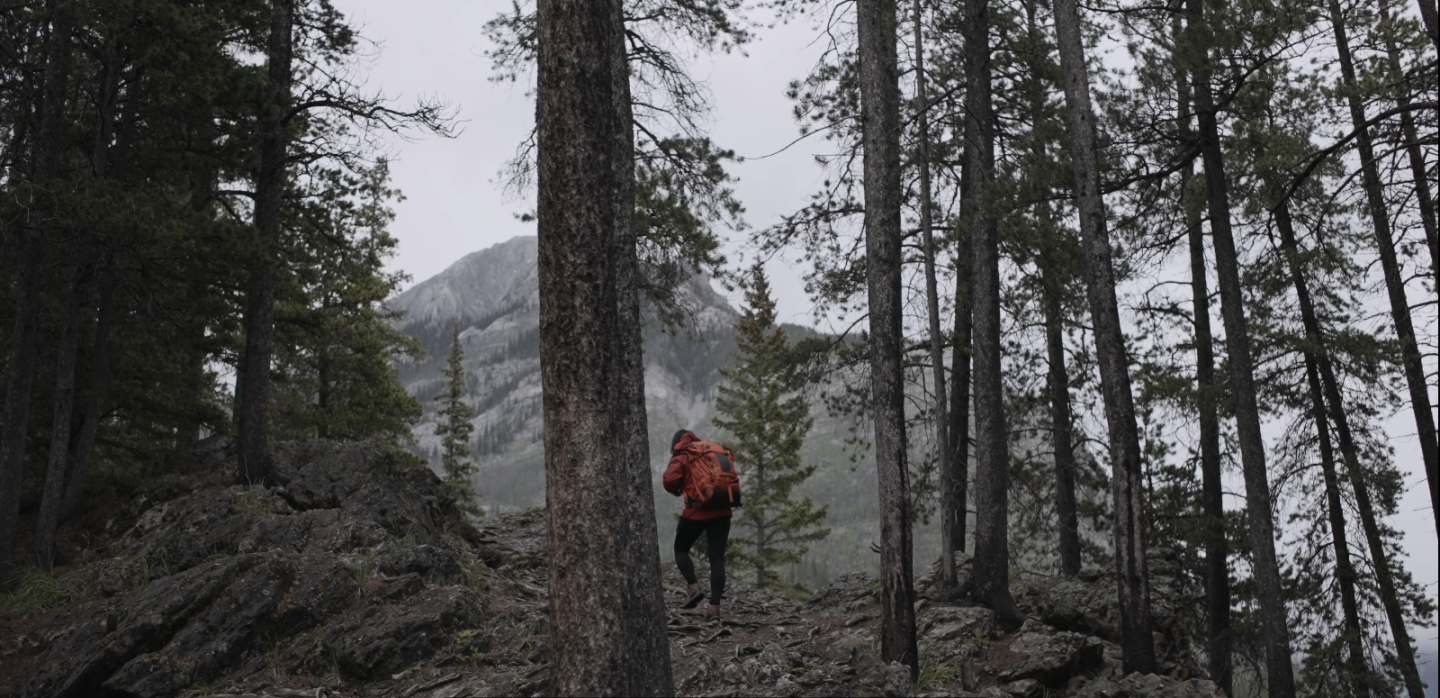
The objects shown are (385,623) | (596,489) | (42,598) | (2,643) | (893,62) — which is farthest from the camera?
(893,62)

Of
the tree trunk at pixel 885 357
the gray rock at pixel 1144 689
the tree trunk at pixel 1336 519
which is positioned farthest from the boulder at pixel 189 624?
the tree trunk at pixel 1336 519

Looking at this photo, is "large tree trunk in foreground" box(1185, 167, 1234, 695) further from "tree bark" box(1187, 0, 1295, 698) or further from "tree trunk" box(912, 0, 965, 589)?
"tree trunk" box(912, 0, 965, 589)

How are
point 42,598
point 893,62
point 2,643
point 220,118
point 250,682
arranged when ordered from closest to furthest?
point 250,682 → point 2,643 → point 42,598 → point 893,62 → point 220,118

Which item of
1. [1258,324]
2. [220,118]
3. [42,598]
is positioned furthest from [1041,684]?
[220,118]

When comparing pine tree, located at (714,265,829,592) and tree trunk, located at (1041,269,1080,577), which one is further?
pine tree, located at (714,265,829,592)

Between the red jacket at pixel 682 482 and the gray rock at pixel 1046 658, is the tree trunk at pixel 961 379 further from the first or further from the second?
the red jacket at pixel 682 482

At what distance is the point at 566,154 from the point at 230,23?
8.80 meters

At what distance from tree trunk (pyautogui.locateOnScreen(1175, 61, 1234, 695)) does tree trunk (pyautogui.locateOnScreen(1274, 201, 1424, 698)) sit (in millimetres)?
1210

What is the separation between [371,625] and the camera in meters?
6.86

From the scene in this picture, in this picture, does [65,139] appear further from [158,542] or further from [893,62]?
[893,62]

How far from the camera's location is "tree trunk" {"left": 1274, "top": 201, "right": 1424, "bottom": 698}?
39.0ft

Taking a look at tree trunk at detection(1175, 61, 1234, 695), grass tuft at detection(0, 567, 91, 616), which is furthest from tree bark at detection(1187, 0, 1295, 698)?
grass tuft at detection(0, 567, 91, 616)

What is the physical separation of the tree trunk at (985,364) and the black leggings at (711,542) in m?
4.14

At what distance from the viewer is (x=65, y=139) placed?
1096cm
